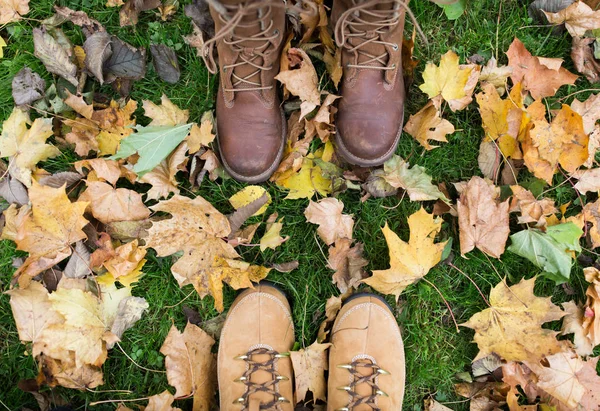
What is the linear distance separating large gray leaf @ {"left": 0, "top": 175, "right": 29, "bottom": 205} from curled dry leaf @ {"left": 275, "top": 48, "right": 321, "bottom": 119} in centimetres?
110

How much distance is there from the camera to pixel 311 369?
1860 mm

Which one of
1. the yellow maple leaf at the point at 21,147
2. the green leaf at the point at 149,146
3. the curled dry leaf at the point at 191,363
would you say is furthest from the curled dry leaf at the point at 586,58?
the yellow maple leaf at the point at 21,147

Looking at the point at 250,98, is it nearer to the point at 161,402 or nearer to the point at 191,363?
the point at 191,363

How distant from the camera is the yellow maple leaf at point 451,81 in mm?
1788

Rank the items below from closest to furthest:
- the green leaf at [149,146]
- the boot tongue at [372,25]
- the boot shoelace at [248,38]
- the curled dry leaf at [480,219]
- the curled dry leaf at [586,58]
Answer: the boot shoelace at [248,38], the boot tongue at [372,25], the green leaf at [149,146], the curled dry leaf at [480,219], the curled dry leaf at [586,58]

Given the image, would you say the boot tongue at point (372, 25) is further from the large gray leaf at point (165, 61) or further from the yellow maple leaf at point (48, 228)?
the yellow maple leaf at point (48, 228)

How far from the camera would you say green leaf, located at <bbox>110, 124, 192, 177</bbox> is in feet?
5.41

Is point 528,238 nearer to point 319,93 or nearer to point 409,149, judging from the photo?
point 409,149


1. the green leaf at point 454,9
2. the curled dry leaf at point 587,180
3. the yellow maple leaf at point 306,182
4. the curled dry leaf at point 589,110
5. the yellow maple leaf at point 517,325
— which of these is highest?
the green leaf at point 454,9

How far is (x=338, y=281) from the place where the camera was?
1.84 m

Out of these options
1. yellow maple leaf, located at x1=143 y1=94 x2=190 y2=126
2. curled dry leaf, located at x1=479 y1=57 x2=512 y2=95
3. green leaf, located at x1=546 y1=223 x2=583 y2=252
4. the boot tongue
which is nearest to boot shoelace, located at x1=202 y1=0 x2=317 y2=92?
the boot tongue

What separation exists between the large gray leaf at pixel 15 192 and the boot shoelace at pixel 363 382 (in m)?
1.40

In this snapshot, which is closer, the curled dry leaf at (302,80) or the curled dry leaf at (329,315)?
the curled dry leaf at (302,80)

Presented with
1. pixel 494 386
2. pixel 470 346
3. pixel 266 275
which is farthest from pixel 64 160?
pixel 494 386
